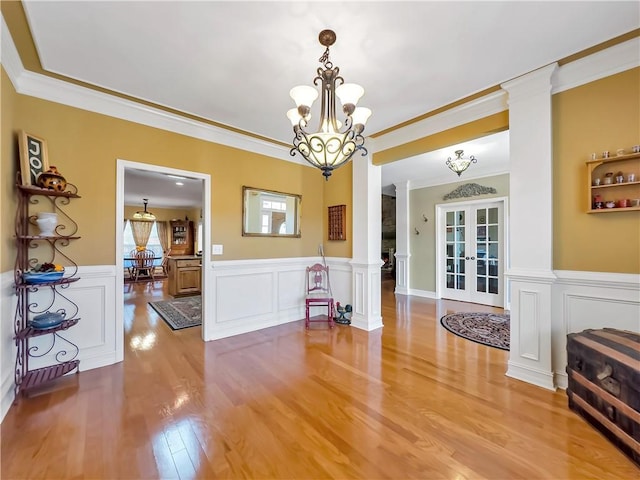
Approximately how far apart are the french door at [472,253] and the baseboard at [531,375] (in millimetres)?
3063

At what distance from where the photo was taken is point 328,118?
1.99 m

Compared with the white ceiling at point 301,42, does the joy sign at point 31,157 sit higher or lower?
lower

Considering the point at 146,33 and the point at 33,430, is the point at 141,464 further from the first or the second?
the point at 146,33

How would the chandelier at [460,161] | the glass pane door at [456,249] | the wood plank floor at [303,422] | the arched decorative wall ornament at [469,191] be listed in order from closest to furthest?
the wood plank floor at [303,422] < the chandelier at [460,161] < the arched decorative wall ornament at [469,191] < the glass pane door at [456,249]

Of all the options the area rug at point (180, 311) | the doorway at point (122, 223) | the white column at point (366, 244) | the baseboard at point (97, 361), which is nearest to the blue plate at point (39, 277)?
the doorway at point (122, 223)

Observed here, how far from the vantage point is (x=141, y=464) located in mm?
1543

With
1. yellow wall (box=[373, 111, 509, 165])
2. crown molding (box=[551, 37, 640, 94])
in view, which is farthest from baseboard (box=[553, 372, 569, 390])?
crown molding (box=[551, 37, 640, 94])

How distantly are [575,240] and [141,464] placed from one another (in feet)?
11.3

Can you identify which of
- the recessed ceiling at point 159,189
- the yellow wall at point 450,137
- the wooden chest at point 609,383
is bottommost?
the wooden chest at point 609,383

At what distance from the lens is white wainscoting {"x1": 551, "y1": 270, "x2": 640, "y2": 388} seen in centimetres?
207

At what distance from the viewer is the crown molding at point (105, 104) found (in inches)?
84.1

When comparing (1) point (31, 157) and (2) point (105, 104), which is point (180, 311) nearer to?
(1) point (31, 157)

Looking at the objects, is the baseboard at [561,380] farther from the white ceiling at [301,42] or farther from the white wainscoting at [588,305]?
the white ceiling at [301,42]

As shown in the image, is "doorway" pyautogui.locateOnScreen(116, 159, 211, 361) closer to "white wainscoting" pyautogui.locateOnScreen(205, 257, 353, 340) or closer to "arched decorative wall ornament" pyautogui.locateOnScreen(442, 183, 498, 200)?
"white wainscoting" pyautogui.locateOnScreen(205, 257, 353, 340)
